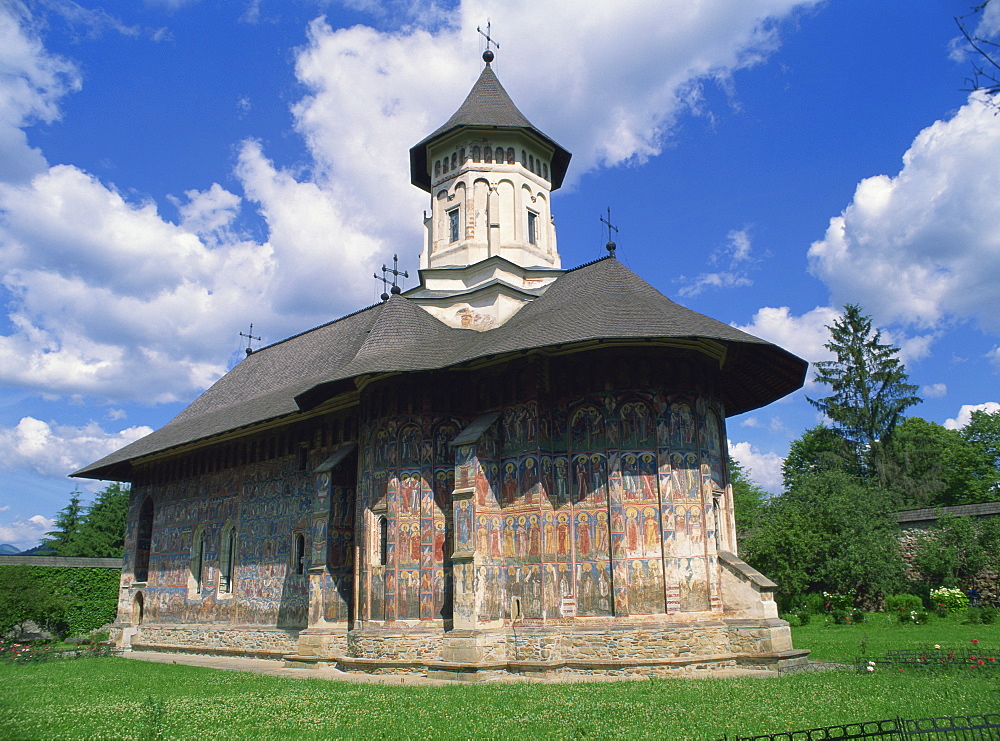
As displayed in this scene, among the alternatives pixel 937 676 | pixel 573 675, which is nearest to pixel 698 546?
pixel 573 675

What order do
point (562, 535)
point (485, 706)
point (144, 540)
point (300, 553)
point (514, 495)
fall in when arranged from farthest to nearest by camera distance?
point (144, 540)
point (300, 553)
point (514, 495)
point (562, 535)
point (485, 706)

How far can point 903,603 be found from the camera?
21.5m

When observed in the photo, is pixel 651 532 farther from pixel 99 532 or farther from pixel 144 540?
pixel 99 532

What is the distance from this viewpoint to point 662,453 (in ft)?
45.8

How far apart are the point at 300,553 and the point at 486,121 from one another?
12.5 m

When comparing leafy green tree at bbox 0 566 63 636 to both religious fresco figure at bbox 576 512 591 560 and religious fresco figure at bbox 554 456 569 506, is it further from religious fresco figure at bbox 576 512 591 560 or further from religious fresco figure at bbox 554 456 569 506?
religious fresco figure at bbox 576 512 591 560

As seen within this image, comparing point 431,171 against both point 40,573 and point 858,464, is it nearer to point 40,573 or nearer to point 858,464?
point 40,573

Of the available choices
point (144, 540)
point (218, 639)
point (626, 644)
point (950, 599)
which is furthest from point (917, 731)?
point (144, 540)

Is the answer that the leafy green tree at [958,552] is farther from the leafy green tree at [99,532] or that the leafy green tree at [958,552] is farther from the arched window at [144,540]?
the leafy green tree at [99,532]

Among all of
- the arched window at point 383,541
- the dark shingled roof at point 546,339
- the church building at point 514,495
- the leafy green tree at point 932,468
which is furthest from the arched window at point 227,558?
the leafy green tree at point 932,468

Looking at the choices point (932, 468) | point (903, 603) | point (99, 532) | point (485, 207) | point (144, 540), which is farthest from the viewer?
point (99, 532)

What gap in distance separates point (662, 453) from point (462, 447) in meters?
3.60

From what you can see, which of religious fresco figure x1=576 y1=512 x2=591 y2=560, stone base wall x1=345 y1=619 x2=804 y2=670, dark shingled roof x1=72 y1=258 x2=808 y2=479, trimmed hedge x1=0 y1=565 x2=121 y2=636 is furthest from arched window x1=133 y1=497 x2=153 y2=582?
religious fresco figure x1=576 y1=512 x2=591 y2=560

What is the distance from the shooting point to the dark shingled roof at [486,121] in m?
21.9
